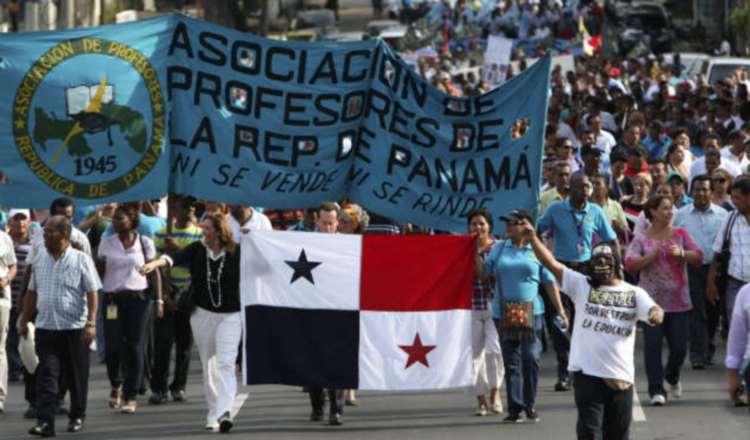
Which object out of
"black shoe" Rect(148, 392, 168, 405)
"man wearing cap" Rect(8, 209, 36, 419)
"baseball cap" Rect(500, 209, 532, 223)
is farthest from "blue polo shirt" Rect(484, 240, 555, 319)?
"man wearing cap" Rect(8, 209, 36, 419)

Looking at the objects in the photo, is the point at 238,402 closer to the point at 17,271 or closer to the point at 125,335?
the point at 125,335

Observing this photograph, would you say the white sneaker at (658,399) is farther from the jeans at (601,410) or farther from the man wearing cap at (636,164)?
the man wearing cap at (636,164)

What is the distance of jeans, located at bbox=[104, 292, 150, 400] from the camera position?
15680mm

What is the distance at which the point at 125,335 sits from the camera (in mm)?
15812

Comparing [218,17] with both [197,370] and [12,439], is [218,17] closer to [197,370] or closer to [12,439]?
[197,370]

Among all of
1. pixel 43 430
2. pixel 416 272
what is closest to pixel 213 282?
pixel 416 272

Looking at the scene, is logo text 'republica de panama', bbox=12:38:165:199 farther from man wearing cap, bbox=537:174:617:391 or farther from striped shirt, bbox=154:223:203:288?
man wearing cap, bbox=537:174:617:391

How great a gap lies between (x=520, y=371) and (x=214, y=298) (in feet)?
7.34

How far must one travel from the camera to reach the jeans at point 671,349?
15.6 meters

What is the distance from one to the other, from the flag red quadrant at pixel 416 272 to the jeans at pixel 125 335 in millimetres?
2054

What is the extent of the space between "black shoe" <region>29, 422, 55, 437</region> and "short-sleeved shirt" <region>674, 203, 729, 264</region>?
6.41 meters

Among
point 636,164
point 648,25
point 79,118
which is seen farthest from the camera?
point 648,25

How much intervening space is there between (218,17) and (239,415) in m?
43.1

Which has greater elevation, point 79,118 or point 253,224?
point 79,118
